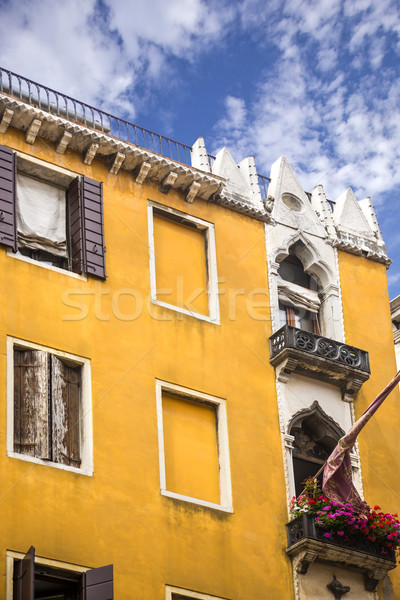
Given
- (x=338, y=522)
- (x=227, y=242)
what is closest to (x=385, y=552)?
(x=338, y=522)

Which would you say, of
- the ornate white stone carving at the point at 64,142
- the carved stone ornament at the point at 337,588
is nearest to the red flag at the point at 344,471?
the carved stone ornament at the point at 337,588

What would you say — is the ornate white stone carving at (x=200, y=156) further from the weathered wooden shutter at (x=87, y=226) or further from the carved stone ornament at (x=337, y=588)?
the carved stone ornament at (x=337, y=588)

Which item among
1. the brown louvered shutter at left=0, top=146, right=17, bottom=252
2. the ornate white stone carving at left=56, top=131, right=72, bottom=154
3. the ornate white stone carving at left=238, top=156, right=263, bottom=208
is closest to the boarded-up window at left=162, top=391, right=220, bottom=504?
the brown louvered shutter at left=0, top=146, right=17, bottom=252

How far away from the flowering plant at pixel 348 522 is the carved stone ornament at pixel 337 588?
0.77 m

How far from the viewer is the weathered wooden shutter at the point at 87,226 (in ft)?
72.7

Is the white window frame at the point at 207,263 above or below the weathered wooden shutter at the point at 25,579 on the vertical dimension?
above

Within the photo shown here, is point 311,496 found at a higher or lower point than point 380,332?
lower

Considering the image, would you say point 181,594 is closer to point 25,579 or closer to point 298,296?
point 25,579

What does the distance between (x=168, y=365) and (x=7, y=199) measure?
4261mm

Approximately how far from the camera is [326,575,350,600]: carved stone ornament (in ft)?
70.7

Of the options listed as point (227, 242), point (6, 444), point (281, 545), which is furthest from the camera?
point (227, 242)

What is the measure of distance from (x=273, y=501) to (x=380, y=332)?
5840mm

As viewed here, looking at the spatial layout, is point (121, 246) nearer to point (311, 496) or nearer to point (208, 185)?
point (208, 185)

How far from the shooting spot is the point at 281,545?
70.7ft
